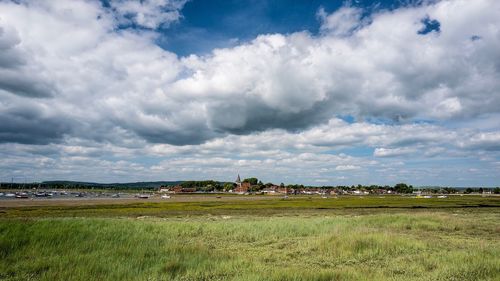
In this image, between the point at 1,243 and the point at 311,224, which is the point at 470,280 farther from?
the point at 1,243

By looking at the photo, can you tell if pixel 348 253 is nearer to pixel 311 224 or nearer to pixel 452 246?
pixel 452 246

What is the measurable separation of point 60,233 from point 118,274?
25.0 ft

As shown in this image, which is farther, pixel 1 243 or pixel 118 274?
pixel 1 243

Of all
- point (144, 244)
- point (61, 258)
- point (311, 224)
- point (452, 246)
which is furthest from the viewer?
point (311, 224)

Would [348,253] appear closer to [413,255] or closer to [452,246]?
[413,255]

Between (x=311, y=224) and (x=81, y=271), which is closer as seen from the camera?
(x=81, y=271)

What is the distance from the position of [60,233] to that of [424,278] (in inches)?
629

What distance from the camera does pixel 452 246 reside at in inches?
711

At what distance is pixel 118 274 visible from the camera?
11.3 meters

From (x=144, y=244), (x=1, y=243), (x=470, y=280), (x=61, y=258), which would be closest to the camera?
(x=470, y=280)

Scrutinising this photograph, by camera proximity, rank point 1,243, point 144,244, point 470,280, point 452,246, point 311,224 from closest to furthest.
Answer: point 470,280, point 1,243, point 144,244, point 452,246, point 311,224

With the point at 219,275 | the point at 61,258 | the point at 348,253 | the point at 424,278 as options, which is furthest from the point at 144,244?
the point at 424,278

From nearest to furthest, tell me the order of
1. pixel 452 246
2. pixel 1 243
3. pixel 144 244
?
pixel 1 243 < pixel 144 244 < pixel 452 246

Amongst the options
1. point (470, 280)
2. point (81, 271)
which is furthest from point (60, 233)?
point (470, 280)
